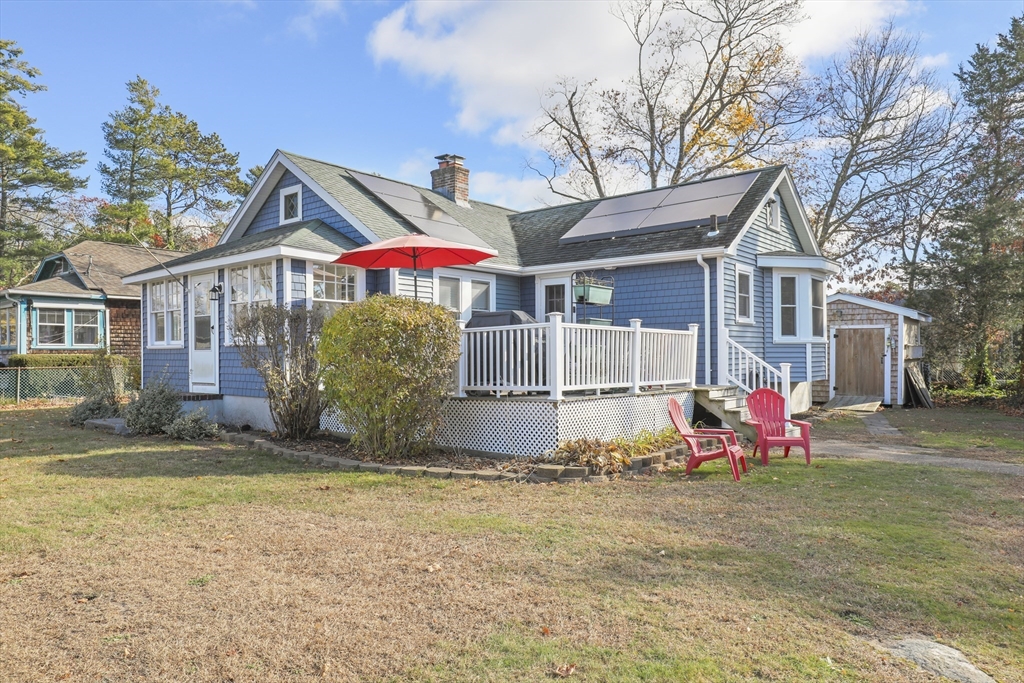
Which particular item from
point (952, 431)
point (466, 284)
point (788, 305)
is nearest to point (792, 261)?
point (788, 305)

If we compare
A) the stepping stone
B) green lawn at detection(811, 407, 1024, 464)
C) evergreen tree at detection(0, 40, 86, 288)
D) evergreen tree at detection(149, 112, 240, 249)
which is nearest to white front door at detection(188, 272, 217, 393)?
green lawn at detection(811, 407, 1024, 464)

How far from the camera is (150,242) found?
31.5 meters

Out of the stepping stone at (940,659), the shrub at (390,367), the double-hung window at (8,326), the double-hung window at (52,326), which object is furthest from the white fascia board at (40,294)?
the stepping stone at (940,659)

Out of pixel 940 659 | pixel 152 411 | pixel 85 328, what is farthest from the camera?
pixel 85 328

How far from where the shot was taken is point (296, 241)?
11.3m

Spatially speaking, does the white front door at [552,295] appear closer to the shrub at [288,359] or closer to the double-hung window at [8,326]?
the shrub at [288,359]

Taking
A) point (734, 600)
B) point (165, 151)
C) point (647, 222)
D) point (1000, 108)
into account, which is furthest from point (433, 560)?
point (165, 151)

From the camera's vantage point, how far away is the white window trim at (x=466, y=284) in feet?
43.0

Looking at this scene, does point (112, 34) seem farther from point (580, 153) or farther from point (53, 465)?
point (580, 153)

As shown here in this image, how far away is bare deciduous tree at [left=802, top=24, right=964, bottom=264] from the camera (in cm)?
2442

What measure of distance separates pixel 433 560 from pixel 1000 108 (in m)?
26.0

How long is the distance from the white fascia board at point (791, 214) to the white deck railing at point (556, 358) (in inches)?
152

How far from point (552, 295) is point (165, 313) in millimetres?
8534

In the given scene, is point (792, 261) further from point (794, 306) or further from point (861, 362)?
point (861, 362)
